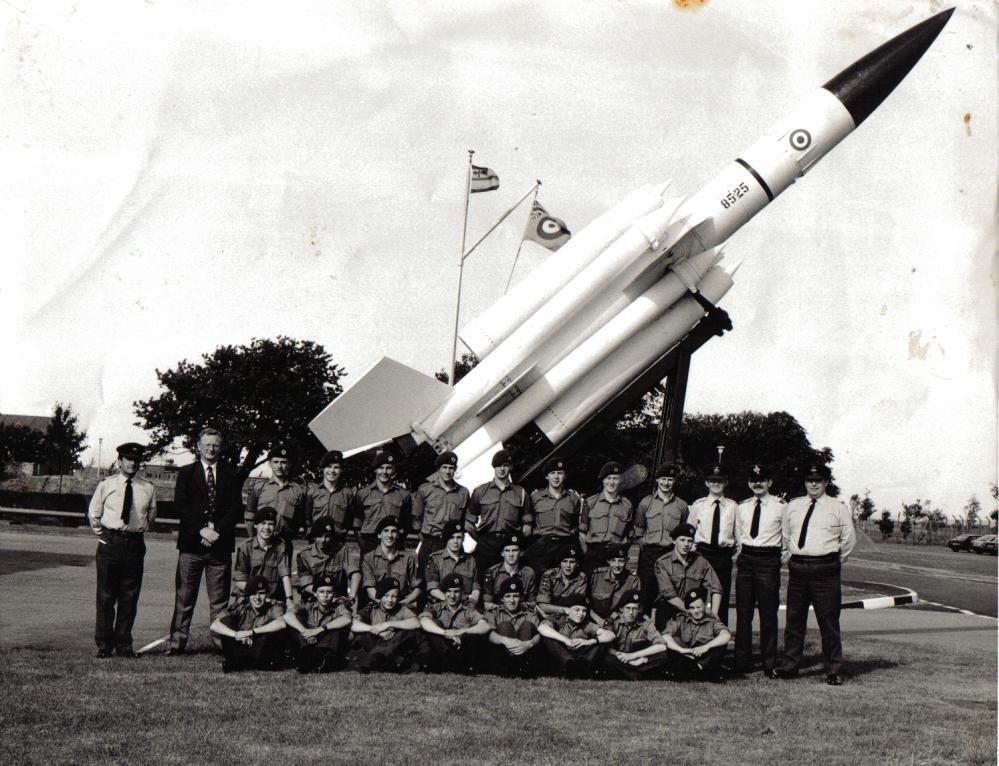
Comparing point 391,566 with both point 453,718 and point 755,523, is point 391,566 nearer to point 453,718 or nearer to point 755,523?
point 453,718

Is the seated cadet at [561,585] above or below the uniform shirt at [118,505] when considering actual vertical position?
below

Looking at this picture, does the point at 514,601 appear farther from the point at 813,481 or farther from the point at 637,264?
the point at 637,264

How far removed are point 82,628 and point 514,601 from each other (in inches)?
160

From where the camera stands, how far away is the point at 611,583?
8.19 m

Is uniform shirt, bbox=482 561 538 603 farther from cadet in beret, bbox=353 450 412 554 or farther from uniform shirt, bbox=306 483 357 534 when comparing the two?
uniform shirt, bbox=306 483 357 534

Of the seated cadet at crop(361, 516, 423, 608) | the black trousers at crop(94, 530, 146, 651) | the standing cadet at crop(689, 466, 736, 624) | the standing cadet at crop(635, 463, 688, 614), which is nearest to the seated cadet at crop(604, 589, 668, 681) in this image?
the standing cadet at crop(635, 463, 688, 614)

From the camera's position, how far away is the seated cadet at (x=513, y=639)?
293 inches

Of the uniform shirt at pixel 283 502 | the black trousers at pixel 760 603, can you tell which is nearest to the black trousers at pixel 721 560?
the black trousers at pixel 760 603

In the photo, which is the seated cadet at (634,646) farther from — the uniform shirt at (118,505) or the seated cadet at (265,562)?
the uniform shirt at (118,505)

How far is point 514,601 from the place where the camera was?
7.72 m

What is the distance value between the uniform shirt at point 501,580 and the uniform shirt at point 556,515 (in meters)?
0.59

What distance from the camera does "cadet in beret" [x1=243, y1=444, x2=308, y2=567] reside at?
8328mm

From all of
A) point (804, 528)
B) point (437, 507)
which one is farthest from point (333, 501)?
point (804, 528)

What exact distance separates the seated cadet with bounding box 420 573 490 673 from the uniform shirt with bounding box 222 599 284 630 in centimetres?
109
